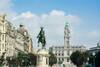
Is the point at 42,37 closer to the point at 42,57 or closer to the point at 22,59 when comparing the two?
the point at 42,57

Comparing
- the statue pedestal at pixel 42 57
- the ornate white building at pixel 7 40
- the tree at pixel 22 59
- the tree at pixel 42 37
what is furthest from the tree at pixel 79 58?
the statue pedestal at pixel 42 57

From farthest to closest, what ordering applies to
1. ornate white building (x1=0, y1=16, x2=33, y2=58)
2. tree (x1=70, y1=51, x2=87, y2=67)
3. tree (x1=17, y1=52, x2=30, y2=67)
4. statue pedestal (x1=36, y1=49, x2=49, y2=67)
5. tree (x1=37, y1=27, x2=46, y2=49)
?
tree (x1=70, y1=51, x2=87, y2=67) < ornate white building (x1=0, y1=16, x2=33, y2=58) < tree (x1=17, y1=52, x2=30, y2=67) < tree (x1=37, y1=27, x2=46, y2=49) < statue pedestal (x1=36, y1=49, x2=49, y2=67)

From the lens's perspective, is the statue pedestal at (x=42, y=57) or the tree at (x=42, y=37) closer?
the statue pedestal at (x=42, y=57)

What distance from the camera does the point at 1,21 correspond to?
152 metres

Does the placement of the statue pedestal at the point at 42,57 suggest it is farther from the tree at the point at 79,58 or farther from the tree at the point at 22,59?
the tree at the point at 79,58

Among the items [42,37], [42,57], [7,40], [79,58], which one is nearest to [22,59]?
[7,40]

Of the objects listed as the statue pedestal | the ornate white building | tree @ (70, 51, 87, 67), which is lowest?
the statue pedestal

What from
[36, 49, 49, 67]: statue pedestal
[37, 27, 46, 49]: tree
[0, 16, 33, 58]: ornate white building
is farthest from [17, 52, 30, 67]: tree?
[36, 49, 49, 67]: statue pedestal

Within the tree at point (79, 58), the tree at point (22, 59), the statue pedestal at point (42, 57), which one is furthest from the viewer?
the tree at point (79, 58)

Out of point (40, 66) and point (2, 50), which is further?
point (2, 50)

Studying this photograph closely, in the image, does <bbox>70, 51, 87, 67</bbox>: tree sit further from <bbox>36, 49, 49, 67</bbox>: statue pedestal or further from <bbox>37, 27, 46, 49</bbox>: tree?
<bbox>36, 49, 49, 67</bbox>: statue pedestal

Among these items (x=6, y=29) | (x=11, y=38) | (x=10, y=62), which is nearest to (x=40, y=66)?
(x=10, y=62)

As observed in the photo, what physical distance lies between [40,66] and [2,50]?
61.0m

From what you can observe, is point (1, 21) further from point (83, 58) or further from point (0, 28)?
point (83, 58)
